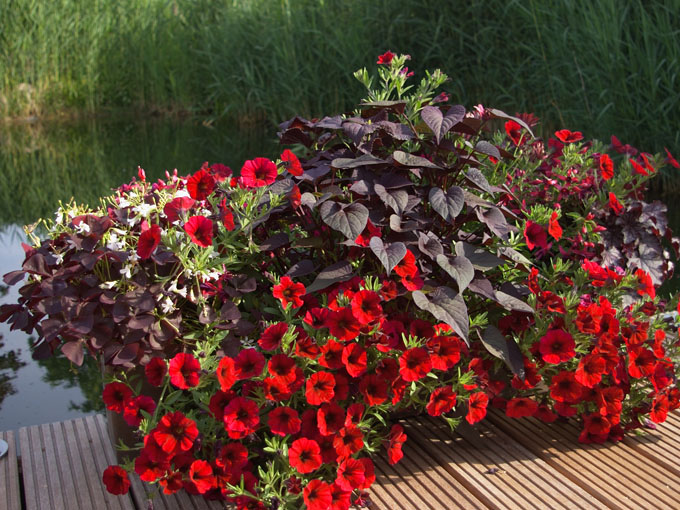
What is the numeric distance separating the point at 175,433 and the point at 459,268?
25.4 inches

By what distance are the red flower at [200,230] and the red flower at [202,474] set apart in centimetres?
42

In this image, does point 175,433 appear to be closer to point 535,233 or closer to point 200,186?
point 200,186

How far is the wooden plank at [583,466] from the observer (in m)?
1.42

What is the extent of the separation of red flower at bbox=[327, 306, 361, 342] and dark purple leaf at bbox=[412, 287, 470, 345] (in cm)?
14

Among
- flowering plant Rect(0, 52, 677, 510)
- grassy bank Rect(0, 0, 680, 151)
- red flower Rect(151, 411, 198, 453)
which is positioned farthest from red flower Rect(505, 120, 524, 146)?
grassy bank Rect(0, 0, 680, 151)

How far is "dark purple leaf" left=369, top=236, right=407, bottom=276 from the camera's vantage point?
1.38 metres

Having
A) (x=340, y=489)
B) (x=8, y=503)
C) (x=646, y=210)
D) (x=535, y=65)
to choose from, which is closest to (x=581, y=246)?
(x=646, y=210)

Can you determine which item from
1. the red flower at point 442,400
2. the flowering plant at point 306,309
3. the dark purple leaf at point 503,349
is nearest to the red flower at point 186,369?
the flowering plant at point 306,309

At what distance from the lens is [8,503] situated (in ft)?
4.82

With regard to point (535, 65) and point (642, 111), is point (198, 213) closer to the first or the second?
point (642, 111)

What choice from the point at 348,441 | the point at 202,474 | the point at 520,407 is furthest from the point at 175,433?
the point at 520,407

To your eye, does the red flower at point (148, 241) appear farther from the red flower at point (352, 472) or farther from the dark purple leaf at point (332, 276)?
the red flower at point (352, 472)

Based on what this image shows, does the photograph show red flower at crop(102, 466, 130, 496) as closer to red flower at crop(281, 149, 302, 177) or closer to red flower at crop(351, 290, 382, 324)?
red flower at crop(351, 290, 382, 324)

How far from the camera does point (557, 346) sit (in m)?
1.53
